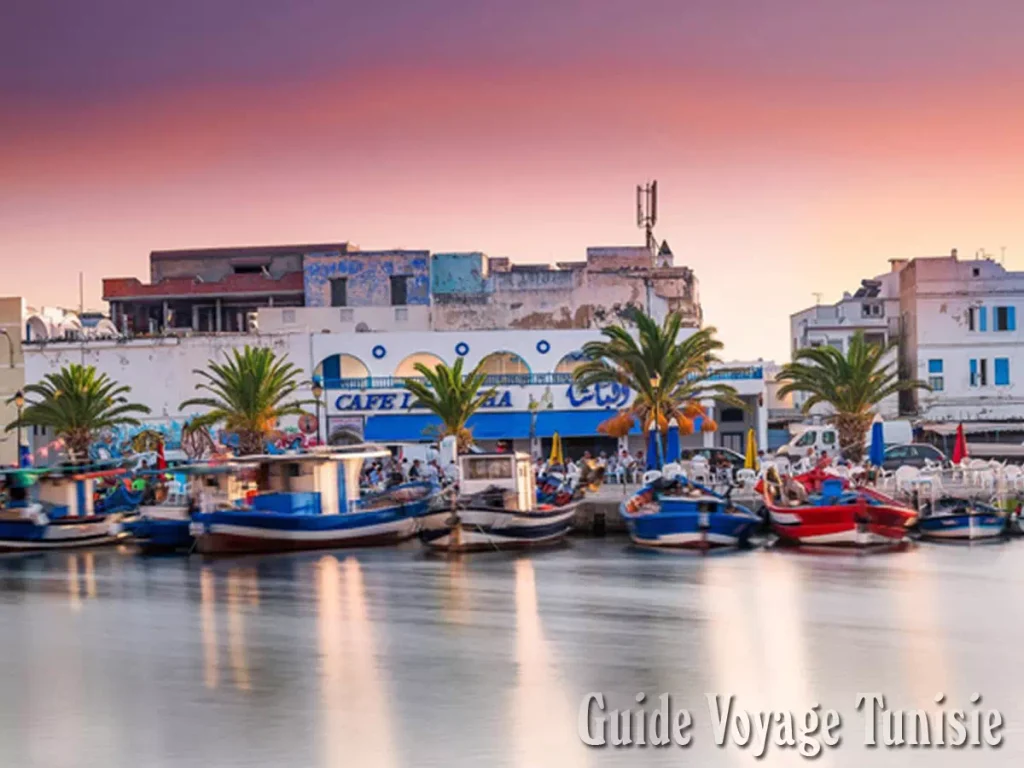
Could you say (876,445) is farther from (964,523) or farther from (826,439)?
(826,439)

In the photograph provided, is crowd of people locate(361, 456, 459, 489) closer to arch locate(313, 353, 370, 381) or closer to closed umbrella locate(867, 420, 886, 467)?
arch locate(313, 353, 370, 381)

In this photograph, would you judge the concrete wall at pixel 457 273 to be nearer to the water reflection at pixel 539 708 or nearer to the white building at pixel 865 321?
the white building at pixel 865 321

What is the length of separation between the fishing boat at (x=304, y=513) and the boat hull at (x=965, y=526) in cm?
1472

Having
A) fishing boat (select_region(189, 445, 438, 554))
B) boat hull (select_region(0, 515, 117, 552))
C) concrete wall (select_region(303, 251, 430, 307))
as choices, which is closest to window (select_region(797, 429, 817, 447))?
fishing boat (select_region(189, 445, 438, 554))

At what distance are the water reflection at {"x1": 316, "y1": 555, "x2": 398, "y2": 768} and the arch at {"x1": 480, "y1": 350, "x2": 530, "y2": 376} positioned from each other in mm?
26369

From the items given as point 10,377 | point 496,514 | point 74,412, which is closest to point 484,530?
point 496,514

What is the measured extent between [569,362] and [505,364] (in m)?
2.77

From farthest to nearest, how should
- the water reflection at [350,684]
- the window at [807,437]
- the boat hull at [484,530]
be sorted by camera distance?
the window at [807,437]
the boat hull at [484,530]
the water reflection at [350,684]

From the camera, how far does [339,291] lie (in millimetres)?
68562

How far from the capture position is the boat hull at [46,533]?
4403cm

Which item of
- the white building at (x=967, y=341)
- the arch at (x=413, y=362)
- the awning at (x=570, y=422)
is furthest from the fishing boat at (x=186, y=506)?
the white building at (x=967, y=341)

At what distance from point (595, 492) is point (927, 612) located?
19214 millimetres

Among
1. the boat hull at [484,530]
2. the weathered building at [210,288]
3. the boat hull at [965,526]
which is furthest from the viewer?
the weathered building at [210,288]

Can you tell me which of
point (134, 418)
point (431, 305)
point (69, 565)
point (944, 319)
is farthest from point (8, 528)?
point (944, 319)
